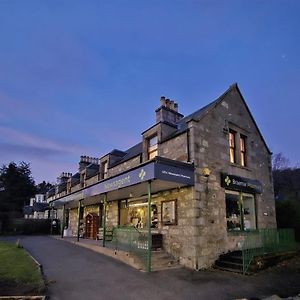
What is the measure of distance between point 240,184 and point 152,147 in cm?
521

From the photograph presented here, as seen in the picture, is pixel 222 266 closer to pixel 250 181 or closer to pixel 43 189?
pixel 250 181

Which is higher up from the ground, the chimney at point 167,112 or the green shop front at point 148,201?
the chimney at point 167,112

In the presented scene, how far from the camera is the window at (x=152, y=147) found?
1631cm

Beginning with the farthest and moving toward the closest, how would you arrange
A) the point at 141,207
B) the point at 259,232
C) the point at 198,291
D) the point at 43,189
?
the point at 43,189 → the point at 141,207 → the point at 259,232 → the point at 198,291

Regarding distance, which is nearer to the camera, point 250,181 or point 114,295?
point 114,295

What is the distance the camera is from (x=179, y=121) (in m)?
17.6

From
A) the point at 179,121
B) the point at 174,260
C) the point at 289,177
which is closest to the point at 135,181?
the point at 174,260

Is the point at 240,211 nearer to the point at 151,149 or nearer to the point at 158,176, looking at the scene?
the point at 151,149

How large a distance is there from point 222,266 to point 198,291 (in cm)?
406

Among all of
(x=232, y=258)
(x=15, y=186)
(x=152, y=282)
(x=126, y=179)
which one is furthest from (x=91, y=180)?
(x=15, y=186)

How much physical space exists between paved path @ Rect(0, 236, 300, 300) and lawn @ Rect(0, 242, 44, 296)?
16.4 inches

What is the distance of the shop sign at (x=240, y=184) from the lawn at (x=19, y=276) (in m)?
9.15

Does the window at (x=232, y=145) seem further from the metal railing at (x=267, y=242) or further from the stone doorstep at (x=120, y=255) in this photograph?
the stone doorstep at (x=120, y=255)

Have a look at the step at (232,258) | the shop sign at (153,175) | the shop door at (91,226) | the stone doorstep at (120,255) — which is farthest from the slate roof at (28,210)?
the step at (232,258)
